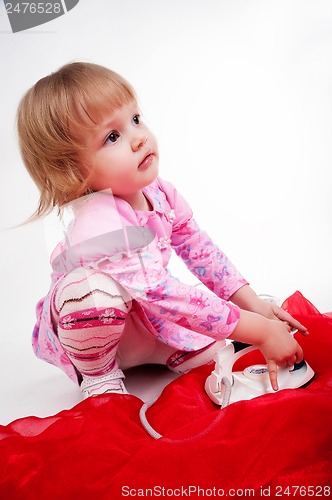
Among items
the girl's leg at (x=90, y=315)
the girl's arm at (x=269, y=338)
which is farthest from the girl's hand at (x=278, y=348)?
the girl's leg at (x=90, y=315)

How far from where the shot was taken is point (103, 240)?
2.50 feet

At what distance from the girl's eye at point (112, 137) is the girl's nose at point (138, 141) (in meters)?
0.02

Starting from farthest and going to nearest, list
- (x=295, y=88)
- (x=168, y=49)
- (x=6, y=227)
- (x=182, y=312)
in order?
(x=295, y=88) < (x=168, y=49) < (x=6, y=227) < (x=182, y=312)

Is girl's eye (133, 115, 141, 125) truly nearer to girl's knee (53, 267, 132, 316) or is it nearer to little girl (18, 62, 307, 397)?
little girl (18, 62, 307, 397)

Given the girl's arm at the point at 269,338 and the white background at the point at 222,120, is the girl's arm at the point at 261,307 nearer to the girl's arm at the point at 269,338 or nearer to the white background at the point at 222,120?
the girl's arm at the point at 269,338

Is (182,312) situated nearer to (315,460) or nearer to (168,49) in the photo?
(315,460)

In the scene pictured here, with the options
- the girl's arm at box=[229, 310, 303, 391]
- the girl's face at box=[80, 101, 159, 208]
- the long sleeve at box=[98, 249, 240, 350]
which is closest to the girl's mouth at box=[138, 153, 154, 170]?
the girl's face at box=[80, 101, 159, 208]

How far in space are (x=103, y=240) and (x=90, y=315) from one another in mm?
95

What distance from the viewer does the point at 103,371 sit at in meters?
0.84

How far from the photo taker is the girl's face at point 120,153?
769 millimetres

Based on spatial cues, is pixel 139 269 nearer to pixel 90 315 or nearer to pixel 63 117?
pixel 90 315

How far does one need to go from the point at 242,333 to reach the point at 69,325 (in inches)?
8.3

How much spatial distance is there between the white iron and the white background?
0.28 meters

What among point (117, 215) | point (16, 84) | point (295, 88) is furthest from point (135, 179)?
point (295, 88)
